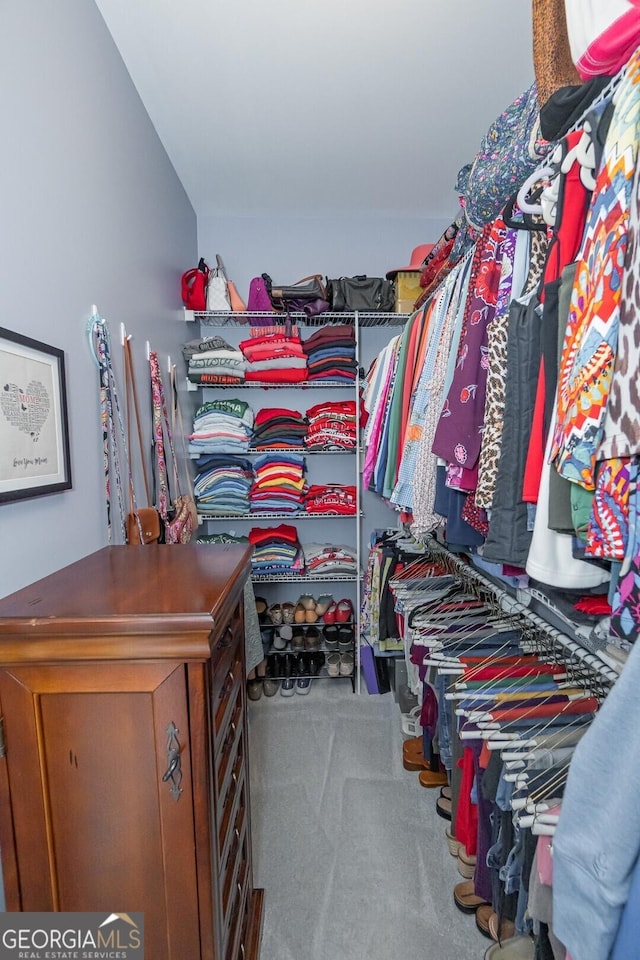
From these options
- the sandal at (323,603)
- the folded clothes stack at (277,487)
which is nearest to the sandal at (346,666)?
the sandal at (323,603)

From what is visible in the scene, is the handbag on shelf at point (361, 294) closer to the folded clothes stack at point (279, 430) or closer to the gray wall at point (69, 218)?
the folded clothes stack at point (279, 430)

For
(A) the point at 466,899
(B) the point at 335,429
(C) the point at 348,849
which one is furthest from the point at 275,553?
(A) the point at 466,899

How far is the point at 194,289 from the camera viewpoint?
7.45ft

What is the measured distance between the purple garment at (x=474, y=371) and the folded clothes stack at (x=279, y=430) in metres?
1.53

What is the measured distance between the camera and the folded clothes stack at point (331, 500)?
2.53m

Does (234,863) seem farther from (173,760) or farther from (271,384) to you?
(271,384)

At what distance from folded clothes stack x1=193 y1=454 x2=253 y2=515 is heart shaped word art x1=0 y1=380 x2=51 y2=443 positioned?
1.45m

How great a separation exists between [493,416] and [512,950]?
4.63 feet

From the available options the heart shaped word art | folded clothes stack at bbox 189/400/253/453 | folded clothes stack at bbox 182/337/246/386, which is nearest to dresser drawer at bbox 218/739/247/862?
the heart shaped word art

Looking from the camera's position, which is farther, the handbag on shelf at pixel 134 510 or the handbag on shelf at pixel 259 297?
the handbag on shelf at pixel 259 297

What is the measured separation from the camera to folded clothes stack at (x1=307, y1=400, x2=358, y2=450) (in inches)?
97.6

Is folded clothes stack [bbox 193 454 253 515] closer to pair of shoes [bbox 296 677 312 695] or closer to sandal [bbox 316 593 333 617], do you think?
sandal [bbox 316 593 333 617]

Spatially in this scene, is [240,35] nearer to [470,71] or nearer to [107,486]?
[470,71]

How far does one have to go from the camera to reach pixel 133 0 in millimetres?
1269
